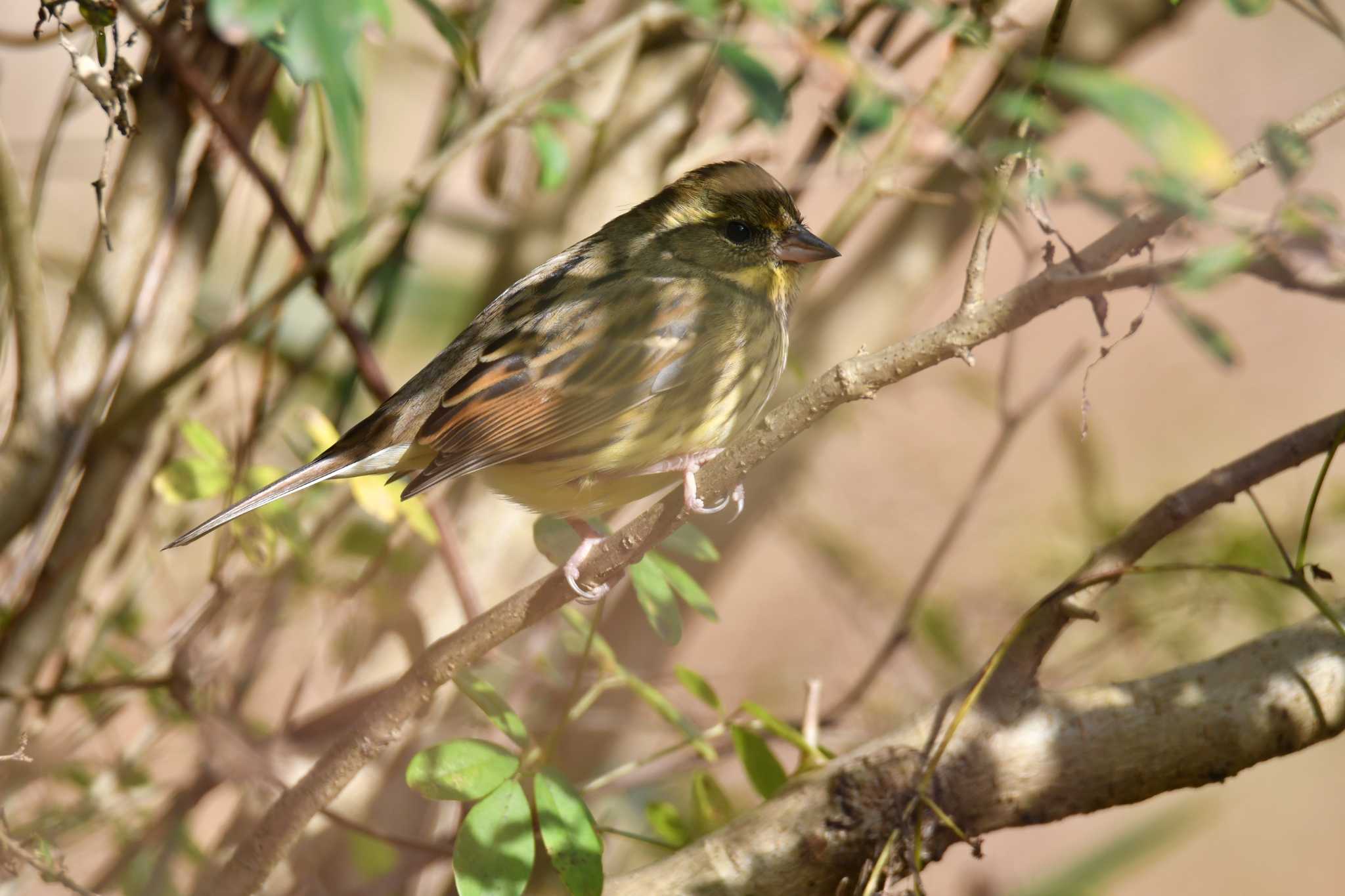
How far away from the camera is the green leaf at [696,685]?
2201mm

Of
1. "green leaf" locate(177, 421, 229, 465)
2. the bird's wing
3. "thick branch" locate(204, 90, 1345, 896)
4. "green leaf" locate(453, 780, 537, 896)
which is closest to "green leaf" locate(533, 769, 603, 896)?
"green leaf" locate(453, 780, 537, 896)

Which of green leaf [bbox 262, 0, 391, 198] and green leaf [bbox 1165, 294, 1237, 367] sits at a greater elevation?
green leaf [bbox 262, 0, 391, 198]

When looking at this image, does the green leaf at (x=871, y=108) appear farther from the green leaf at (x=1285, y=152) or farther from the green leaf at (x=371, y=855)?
the green leaf at (x=371, y=855)

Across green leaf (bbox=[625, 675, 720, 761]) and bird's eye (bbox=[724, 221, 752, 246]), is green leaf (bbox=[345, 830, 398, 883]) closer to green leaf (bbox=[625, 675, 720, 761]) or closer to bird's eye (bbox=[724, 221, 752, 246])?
green leaf (bbox=[625, 675, 720, 761])

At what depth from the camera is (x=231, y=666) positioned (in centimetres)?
330

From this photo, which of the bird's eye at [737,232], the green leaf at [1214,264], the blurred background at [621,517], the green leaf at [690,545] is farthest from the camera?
the bird's eye at [737,232]

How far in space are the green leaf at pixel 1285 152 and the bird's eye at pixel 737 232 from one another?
155 centimetres

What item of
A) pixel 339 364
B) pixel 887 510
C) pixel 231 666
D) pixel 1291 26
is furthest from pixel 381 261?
pixel 1291 26

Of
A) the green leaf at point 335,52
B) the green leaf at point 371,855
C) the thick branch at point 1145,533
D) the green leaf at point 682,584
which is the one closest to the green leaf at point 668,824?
the green leaf at point 682,584

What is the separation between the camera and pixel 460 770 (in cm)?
187

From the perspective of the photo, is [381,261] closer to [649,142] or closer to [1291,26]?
[649,142]

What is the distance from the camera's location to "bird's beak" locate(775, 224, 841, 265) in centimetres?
282

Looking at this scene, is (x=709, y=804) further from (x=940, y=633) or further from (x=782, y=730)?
(x=940, y=633)

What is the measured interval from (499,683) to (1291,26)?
247 inches
